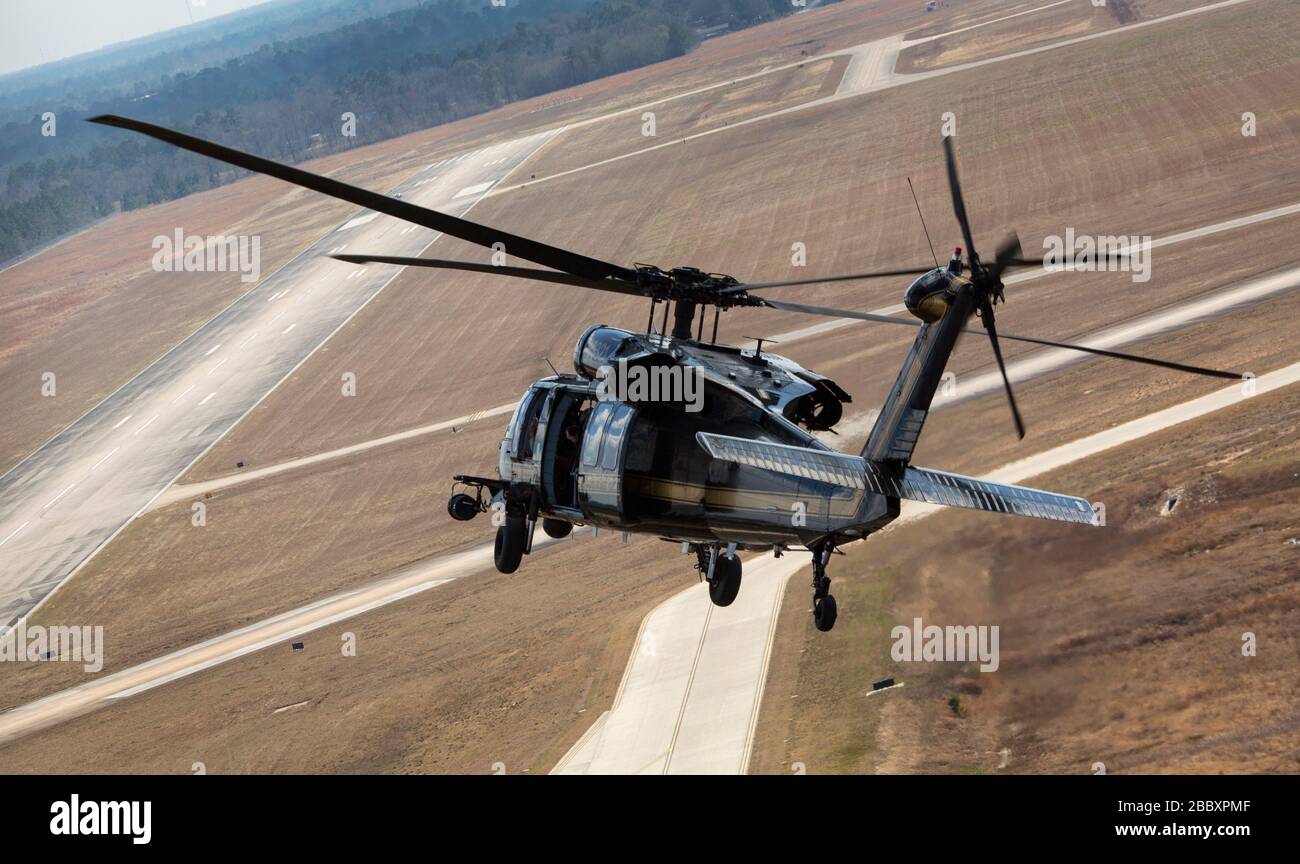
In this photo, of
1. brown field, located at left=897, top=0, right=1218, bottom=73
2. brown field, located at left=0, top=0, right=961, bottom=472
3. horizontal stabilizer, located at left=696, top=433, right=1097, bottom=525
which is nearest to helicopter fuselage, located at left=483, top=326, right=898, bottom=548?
horizontal stabilizer, located at left=696, top=433, right=1097, bottom=525

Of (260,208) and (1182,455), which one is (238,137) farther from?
(1182,455)

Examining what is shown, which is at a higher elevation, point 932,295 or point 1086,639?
point 932,295

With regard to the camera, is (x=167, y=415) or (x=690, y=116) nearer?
(x=167, y=415)

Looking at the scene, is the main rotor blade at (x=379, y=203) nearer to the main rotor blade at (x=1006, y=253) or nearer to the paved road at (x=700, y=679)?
the main rotor blade at (x=1006, y=253)

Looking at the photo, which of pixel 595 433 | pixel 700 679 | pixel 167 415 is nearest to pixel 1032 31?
pixel 167 415

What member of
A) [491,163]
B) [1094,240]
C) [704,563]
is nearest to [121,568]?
[704,563]

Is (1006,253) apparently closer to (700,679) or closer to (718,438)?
(718,438)

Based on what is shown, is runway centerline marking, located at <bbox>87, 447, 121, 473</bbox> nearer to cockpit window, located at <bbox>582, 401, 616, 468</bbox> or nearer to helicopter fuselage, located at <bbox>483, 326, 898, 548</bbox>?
helicopter fuselage, located at <bbox>483, 326, 898, 548</bbox>
